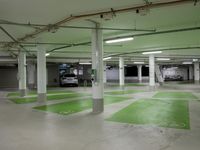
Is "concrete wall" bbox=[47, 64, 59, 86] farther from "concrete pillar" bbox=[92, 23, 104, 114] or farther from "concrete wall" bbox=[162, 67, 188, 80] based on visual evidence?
"concrete pillar" bbox=[92, 23, 104, 114]

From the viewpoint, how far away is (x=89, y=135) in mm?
5184

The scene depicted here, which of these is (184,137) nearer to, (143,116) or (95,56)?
(143,116)

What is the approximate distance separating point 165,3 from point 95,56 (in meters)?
3.64

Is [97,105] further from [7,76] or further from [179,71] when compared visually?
[179,71]

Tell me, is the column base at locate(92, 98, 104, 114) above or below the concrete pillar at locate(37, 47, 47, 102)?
below

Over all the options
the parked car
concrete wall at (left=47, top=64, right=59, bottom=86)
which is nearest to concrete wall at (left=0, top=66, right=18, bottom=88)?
concrete wall at (left=47, top=64, right=59, bottom=86)

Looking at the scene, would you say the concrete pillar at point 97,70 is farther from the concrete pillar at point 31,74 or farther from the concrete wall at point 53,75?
the concrete wall at point 53,75

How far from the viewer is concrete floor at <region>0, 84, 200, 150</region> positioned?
4410mm

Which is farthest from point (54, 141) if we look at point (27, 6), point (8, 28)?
point (8, 28)

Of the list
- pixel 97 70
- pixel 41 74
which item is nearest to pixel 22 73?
pixel 41 74

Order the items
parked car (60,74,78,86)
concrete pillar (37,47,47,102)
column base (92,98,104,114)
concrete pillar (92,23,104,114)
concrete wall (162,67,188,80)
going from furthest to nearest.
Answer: concrete wall (162,67,188,80) < parked car (60,74,78,86) < concrete pillar (37,47,47,102) < column base (92,98,104,114) < concrete pillar (92,23,104,114)

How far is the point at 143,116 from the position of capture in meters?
7.41

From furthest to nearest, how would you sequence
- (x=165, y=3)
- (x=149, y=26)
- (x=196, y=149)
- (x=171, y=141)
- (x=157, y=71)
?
(x=157, y=71)
(x=149, y=26)
(x=165, y=3)
(x=171, y=141)
(x=196, y=149)

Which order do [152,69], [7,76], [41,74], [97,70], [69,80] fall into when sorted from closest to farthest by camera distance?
[97,70] → [41,74] → [152,69] → [69,80] → [7,76]
